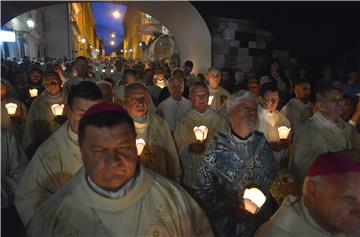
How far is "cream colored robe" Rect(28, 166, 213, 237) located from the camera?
2.31 m

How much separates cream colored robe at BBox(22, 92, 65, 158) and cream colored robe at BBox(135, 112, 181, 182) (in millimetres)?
1755

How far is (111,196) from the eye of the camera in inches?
90.2

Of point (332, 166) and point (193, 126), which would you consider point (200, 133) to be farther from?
point (332, 166)

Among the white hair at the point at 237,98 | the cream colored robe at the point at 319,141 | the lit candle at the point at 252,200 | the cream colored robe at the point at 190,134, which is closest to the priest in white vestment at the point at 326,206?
the lit candle at the point at 252,200

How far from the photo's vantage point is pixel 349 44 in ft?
48.7

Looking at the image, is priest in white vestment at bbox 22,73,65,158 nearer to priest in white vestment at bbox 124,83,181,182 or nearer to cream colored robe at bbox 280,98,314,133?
priest in white vestment at bbox 124,83,181,182

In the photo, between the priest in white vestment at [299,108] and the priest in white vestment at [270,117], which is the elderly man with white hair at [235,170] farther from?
the priest in white vestment at [299,108]

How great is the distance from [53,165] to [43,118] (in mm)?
2950

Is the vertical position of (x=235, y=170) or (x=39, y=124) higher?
(x=235, y=170)

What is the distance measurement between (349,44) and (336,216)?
13.7 meters

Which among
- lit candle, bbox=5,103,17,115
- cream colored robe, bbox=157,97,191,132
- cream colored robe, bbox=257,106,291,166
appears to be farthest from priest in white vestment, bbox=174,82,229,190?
lit candle, bbox=5,103,17,115

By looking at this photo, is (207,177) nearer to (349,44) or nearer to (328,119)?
(328,119)

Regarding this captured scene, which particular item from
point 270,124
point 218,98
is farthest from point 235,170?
point 218,98

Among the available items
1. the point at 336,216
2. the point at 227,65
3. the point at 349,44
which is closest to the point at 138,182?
the point at 336,216
